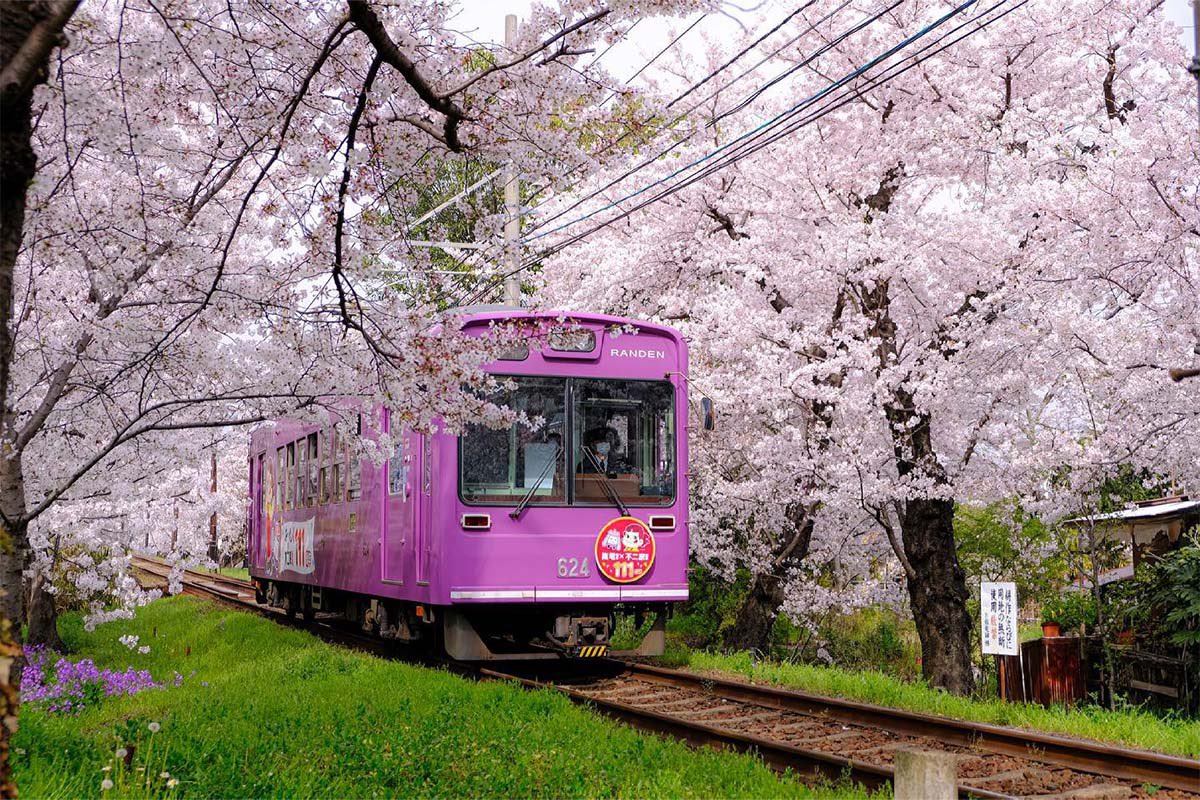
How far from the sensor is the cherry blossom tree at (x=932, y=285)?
11906 millimetres

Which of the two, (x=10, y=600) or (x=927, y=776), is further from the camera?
(x=10, y=600)

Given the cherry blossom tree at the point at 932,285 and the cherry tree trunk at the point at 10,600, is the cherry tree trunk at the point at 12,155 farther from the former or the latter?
the cherry blossom tree at the point at 932,285

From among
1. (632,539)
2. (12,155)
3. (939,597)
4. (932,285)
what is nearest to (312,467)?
(632,539)

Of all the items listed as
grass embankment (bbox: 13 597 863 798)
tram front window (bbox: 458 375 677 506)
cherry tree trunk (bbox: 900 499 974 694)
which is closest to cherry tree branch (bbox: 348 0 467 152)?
grass embankment (bbox: 13 597 863 798)

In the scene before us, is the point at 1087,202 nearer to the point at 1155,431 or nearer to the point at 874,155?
the point at 1155,431

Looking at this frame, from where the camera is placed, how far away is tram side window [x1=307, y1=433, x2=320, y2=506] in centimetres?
1512

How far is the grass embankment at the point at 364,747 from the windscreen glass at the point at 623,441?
2054mm

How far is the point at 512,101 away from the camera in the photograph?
662cm

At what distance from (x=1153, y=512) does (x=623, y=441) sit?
724 centimetres

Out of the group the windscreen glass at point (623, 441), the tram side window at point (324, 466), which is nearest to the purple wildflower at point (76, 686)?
the tram side window at point (324, 466)

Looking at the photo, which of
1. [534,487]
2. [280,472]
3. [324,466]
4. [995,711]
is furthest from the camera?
[280,472]

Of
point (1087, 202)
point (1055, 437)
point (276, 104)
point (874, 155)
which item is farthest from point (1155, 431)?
point (276, 104)

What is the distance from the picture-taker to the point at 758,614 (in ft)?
55.9

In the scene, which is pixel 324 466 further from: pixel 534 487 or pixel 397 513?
pixel 534 487
